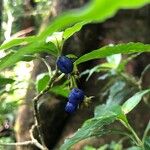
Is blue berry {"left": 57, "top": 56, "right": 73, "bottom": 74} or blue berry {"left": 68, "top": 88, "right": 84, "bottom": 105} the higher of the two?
blue berry {"left": 57, "top": 56, "right": 73, "bottom": 74}

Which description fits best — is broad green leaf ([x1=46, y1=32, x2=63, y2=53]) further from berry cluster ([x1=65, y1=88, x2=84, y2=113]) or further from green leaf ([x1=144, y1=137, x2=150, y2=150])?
green leaf ([x1=144, y1=137, x2=150, y2=150])

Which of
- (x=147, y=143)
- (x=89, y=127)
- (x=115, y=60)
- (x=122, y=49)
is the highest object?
(x=122, y=49)

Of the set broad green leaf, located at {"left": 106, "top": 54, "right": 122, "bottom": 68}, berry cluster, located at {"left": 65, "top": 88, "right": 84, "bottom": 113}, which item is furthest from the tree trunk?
berry cluster, located at {"left": 65, "top": 88, "right": 84, "bottom": 113}

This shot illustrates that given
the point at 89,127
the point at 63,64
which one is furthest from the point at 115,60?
the point at 63,64

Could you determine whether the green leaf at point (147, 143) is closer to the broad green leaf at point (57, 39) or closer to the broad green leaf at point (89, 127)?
the broad green leaf at point (89, 127)


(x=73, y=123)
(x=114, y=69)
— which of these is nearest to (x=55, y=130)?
(x=73, y=123)

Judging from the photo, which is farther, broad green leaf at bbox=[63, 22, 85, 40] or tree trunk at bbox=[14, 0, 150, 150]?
tree trunk at bbox=[14, 0, 150, 150]

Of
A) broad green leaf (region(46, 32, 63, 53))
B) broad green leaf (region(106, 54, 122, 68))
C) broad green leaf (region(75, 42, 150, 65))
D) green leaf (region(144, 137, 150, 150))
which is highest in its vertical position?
broad green leaf (region(46, 32, 63, 53))

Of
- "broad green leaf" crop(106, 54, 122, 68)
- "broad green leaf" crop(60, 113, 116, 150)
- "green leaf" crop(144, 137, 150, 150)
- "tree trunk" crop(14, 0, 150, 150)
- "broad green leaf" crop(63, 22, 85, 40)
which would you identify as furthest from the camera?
"tree trunk" crop(14, 0, 150, 150)

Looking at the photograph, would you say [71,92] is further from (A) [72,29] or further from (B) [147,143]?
(B) [147,143]
